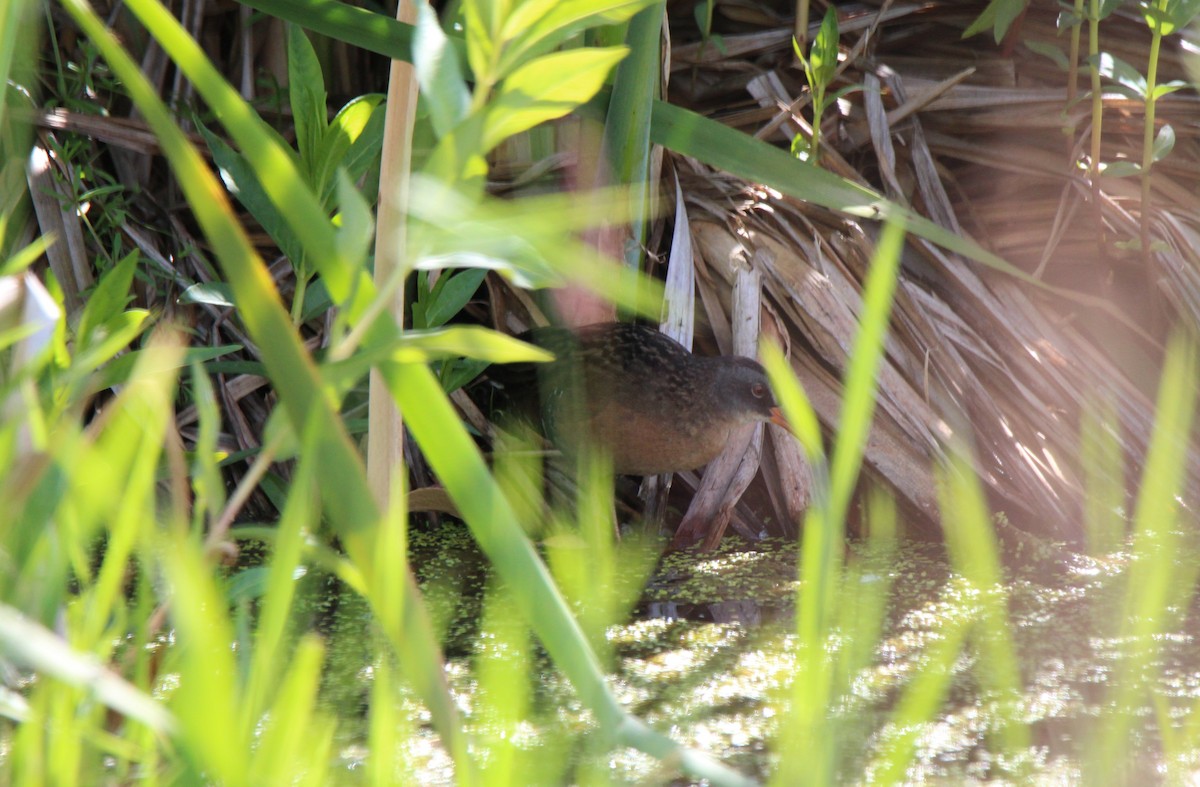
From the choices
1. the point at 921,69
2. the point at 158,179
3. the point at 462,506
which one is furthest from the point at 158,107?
the point at 921,69

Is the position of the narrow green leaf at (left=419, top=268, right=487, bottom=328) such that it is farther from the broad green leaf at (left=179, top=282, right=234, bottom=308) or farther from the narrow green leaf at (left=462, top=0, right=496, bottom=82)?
the narrow green leaf at (left=462, top=0, right=496, bottom=82)

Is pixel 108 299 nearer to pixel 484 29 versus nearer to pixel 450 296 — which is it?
pixel 484 29

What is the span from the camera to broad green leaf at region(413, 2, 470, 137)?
19.0 inches

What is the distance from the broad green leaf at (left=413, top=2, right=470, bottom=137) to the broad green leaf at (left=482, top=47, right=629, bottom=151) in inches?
0.6

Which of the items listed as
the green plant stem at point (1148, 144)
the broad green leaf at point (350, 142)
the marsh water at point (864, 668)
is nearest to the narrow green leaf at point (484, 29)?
the marsh water at point (864, 668)

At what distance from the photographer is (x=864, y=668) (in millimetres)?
986

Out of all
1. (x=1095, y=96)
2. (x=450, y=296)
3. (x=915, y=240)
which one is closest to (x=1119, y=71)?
(x=1095, y=96)

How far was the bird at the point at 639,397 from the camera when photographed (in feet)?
7.43

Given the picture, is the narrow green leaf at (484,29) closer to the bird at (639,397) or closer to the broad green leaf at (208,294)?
the broad green leaf at (208,294)

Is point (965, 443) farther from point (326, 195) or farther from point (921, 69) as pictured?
point (326, 195)

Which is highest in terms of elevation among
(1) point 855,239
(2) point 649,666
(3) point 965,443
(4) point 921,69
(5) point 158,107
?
(4) point 921,69

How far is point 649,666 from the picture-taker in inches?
61.2

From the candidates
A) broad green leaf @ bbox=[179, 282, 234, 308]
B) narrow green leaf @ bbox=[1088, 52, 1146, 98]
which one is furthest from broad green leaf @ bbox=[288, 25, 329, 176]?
narrow green leaf @ bbox=[1088, 52, 1146, 98]

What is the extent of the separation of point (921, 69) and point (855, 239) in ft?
2.20
